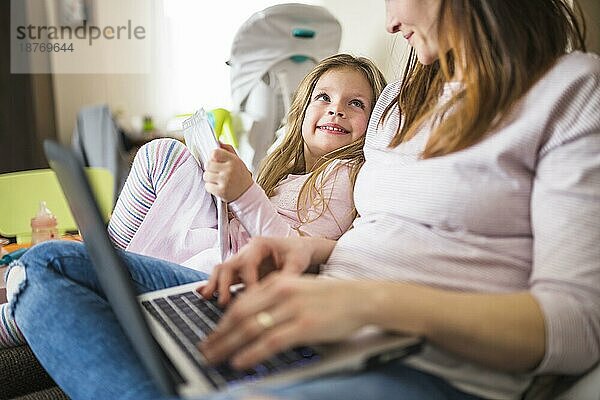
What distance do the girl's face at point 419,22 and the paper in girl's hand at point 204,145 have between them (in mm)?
383

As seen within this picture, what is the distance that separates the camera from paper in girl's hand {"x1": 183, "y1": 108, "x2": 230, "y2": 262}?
1187mm

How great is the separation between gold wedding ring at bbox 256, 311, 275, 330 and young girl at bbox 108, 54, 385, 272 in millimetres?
566

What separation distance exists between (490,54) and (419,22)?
0.11 m

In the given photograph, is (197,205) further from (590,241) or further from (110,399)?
(590,241)

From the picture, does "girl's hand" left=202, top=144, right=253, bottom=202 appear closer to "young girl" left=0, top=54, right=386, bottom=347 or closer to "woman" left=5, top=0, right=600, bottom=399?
"young girl" left=0, top=54, right=386, bottom=347

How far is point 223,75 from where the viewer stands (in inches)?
131

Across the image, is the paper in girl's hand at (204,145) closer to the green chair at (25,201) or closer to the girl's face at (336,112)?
the girl's face at (336,112)

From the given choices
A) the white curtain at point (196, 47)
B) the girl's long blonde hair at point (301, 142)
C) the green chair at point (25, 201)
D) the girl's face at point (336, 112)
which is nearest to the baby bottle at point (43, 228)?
the green chair at point (25, 201)

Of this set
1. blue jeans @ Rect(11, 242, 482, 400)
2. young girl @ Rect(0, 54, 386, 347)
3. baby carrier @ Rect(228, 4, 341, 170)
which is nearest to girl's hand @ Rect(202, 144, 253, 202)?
young girl @ Rect(0, 54, 386, 347)

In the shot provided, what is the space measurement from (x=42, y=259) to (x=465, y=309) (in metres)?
0.59

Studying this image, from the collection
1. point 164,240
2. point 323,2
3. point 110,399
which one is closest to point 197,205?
point 164,240

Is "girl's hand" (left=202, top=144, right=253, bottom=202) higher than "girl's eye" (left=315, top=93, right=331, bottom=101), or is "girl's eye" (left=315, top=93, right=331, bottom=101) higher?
"girl's eye" (left=315, top=93, right=331, bottom=101)

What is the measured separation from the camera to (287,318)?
2.03 ft

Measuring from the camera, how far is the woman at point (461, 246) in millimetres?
645
